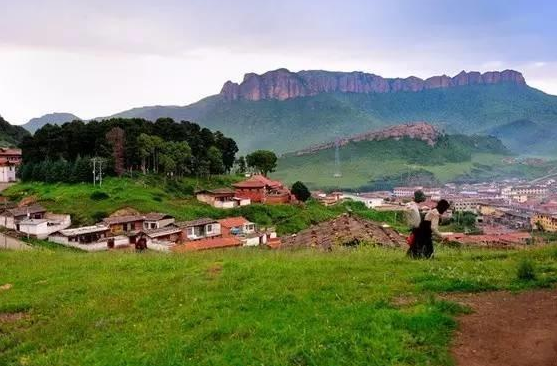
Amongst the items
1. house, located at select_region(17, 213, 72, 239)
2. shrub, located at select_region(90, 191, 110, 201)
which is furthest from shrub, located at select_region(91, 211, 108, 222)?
shrub, located at select_region(90, 191, 110, 201)

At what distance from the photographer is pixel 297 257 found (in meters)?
11.9

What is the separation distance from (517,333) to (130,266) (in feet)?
26.8

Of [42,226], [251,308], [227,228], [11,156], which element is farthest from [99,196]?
[251,308]

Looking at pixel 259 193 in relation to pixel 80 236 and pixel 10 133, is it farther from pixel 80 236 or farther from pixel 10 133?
pixel 10 133

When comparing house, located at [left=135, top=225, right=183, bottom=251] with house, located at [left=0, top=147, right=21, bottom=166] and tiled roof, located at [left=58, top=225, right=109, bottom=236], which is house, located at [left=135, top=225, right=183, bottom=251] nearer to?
tiled roof, located at [left=58, top=225, right=109, bottom=236]

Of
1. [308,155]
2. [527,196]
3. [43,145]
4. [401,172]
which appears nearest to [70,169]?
[43,145]

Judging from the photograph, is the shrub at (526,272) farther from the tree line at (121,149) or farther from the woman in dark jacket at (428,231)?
the tree line at (121,149)

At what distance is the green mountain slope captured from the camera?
146m

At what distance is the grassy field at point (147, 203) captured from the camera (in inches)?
1941

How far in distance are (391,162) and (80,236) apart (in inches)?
5247

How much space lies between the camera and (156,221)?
45.7 meters

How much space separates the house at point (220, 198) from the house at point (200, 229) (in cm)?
1154

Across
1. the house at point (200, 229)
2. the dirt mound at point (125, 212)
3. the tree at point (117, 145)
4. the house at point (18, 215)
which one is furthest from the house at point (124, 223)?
the tree at point (117, 145)

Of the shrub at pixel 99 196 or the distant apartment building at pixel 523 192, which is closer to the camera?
the shrub at pixel 99 196
